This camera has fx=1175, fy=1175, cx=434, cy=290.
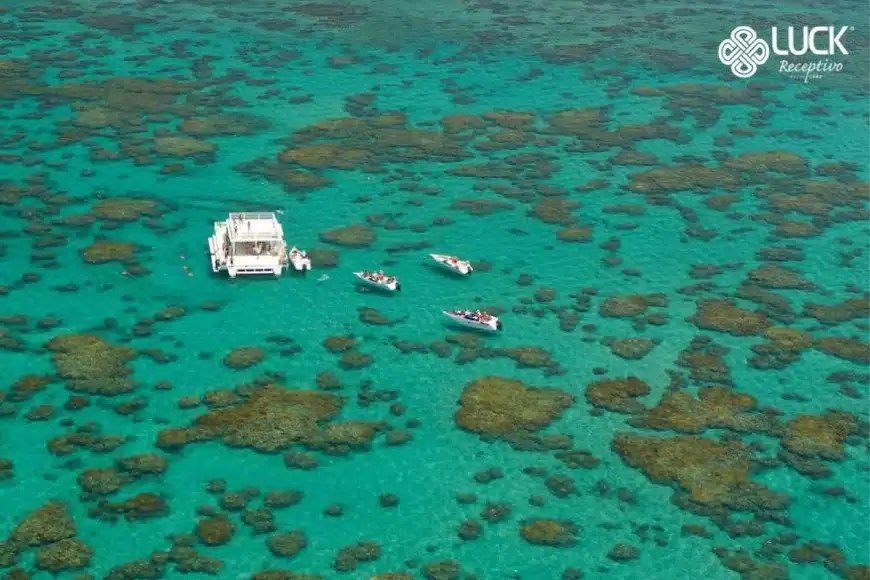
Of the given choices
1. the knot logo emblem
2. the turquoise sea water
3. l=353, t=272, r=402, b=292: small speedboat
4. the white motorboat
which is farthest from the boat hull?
the knot logo emblem

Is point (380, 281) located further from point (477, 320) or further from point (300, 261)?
point (477, 320)

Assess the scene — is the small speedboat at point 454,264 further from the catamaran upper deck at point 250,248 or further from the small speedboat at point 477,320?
the catamaran upper deck at point 250,248

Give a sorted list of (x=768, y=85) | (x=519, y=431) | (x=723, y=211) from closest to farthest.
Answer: (x=519, y=431), (x=723, y=211), (x=768, y=85)

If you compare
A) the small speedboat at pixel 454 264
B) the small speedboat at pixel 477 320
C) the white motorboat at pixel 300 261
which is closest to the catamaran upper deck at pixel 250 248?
the white motorboat at pixel 300 261

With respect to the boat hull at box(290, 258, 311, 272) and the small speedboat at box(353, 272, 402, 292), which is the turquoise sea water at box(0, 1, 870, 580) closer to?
the small speedboat at box(353, 272, 402, 292)

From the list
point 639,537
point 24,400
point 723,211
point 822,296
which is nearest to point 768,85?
point 723,211

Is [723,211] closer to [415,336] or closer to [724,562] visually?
[415,336]
